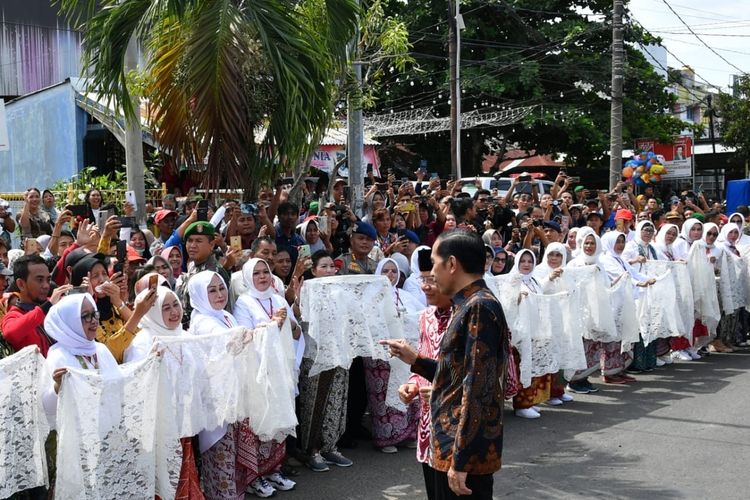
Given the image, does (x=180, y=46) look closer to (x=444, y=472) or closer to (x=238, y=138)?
(x=238, y=138)

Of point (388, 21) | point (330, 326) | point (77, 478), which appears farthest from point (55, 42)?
point (77, 478)

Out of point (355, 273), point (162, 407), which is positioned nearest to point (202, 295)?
point (162, 407)

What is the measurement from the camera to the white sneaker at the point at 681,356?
12.1 metres

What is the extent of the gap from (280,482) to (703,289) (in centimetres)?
→ 736

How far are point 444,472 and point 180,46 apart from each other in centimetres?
539

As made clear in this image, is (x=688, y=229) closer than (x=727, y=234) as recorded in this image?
Yes

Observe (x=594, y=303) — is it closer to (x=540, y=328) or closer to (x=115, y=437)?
(x=540, y=328)

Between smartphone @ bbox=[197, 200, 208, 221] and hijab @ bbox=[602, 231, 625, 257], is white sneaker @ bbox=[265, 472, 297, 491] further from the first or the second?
hijab @ bbox=[602, 231, 625, 257]

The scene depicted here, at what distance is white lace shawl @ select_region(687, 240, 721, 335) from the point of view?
12.1 meters

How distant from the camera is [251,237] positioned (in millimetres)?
9180

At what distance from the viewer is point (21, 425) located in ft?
16.8

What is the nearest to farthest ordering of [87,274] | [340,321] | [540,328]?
1. [87,274]
2. [340,321]
3. [540,328]

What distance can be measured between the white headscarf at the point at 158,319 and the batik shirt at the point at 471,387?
2610 millimetres

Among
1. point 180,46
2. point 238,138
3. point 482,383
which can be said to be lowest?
point 482,383
